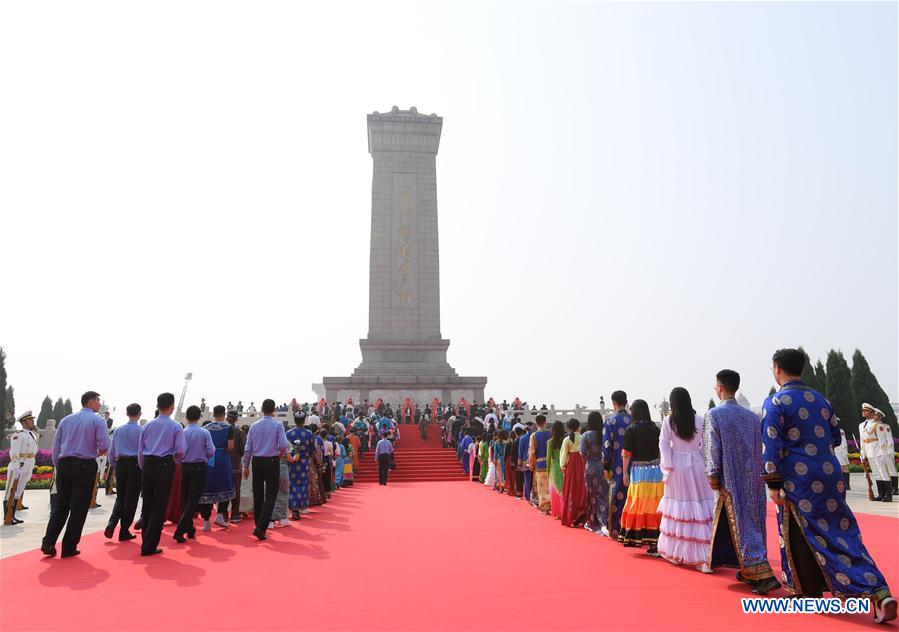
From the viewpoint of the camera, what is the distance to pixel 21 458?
31.7 feet

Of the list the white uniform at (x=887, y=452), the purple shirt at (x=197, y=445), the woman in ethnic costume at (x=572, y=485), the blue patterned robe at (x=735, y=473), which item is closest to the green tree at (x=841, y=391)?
the white uniform at (x=887, y=452)

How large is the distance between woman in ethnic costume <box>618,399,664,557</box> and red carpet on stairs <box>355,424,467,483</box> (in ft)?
37.5

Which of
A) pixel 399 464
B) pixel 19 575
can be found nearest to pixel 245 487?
pixel 19 575

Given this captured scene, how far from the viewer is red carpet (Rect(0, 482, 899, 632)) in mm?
3887

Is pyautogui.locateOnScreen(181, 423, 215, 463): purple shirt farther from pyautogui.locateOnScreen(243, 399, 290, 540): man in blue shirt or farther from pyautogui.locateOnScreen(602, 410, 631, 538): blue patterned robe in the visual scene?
pyautogui.locateOnScreen(602, 410, 631, 538): blue patterned robe

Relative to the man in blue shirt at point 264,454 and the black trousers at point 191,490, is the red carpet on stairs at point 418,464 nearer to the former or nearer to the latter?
the man in blue shirt at point 264,454

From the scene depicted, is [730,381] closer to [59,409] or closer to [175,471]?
[175,471]

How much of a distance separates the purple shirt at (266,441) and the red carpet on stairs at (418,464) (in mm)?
9903

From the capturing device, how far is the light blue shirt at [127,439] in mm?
7289

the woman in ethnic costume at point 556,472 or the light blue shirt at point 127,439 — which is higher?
the light blue shirt at point 127,439

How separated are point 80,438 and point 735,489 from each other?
6.16 metres

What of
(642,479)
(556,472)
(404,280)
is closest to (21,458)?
(556,472)

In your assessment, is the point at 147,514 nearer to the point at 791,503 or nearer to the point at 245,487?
the point at 245,487

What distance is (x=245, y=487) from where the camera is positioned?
31.6 ft
